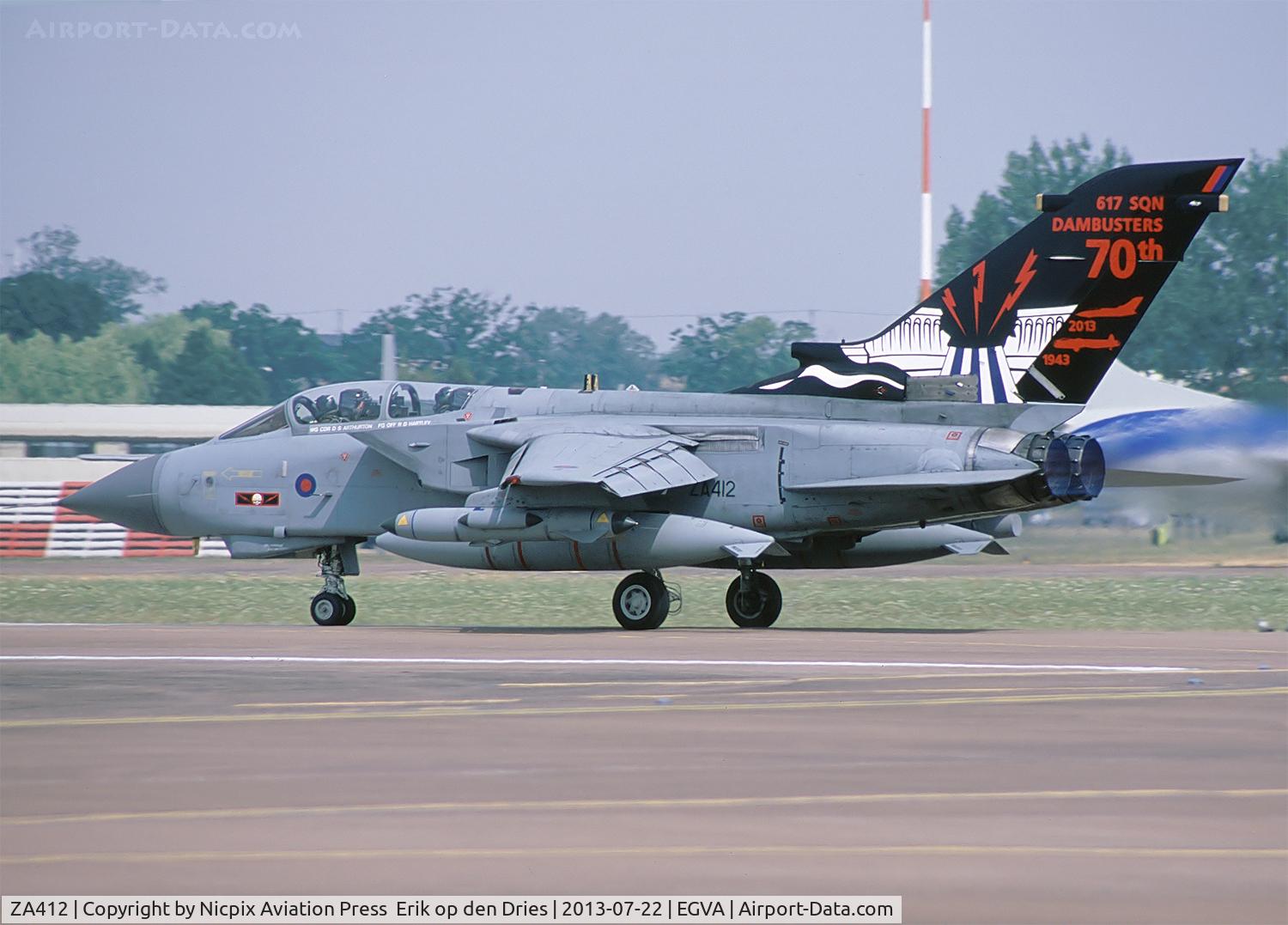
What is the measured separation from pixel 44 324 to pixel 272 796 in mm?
71881

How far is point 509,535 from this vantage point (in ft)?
60.6

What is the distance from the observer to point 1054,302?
1850 cm

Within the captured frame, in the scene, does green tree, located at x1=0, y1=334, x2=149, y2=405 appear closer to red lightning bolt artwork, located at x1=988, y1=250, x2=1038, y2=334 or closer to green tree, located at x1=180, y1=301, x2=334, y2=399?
green tree, located at x1=180, y1=301, x2=334, y2=399

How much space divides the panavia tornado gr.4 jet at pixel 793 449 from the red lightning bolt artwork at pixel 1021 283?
Answer: 0.02 metres

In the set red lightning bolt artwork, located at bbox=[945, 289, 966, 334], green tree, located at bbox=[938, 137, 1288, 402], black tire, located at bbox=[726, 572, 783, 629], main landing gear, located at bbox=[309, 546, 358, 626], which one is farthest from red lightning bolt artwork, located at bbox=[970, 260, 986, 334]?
green tree, located at bbox=[938, 137, 1288, 402]

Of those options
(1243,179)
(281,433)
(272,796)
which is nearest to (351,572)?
(281,433)

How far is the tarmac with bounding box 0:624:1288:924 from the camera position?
6391mm

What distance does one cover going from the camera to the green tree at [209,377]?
2657 inches

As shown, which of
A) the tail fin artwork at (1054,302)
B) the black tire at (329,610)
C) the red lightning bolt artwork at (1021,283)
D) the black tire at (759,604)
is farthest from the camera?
the black tire at (329,610)

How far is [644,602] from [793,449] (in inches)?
94.0

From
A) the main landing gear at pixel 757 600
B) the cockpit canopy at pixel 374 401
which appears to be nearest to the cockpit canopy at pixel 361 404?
the cockpit canopy at pixel 374 401

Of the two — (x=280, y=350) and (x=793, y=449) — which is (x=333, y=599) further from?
(x=280, y=350)

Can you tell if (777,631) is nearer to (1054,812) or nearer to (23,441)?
(1054,812)

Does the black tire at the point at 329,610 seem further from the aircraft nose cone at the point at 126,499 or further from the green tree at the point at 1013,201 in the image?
the green tree at the point at 1013,201
